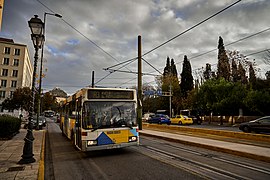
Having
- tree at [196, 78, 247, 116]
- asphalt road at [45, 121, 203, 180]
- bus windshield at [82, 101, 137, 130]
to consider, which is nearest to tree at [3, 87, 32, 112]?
tree at [196, 78, 247, 116]

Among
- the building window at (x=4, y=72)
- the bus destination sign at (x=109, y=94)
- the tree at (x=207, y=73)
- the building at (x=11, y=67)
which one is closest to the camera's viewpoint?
the bus destination sign at (x=109, y=94)

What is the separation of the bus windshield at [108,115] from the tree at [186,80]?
1941 inches

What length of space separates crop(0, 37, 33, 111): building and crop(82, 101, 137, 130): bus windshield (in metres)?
57.7

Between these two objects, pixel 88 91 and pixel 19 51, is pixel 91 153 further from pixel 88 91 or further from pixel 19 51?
pixel 19 51

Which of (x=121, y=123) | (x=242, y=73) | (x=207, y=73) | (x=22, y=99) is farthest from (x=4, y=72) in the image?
(x=121, y=123)

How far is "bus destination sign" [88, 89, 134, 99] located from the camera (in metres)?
8.69

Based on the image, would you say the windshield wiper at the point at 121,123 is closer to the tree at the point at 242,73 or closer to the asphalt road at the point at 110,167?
the asphalt road at the point at 110,167

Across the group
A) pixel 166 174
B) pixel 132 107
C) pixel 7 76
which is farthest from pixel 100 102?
pixel 7 76

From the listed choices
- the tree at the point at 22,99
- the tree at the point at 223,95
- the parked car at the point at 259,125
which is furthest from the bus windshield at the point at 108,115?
the tree at the point at 22,99

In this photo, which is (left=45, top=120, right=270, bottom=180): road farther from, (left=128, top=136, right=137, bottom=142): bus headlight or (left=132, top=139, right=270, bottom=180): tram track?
(left=128, top=136, right=137, bottom=142): bus headlight

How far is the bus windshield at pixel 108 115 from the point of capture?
330 inches

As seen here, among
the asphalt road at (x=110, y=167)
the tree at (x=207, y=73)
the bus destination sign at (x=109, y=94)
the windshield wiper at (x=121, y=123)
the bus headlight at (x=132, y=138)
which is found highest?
the tree at (x=207, y=73)

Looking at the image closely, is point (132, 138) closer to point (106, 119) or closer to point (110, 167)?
point (106, 119)

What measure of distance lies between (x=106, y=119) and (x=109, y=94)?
1.05 metres
